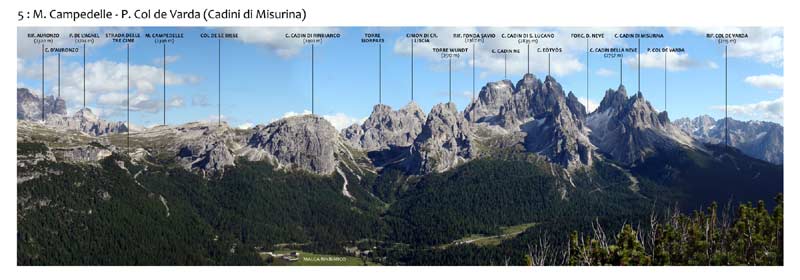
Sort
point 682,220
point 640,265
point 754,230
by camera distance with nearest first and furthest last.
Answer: point 640,265 < point 754,230 < point 682,220

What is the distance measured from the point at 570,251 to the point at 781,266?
2084cm
